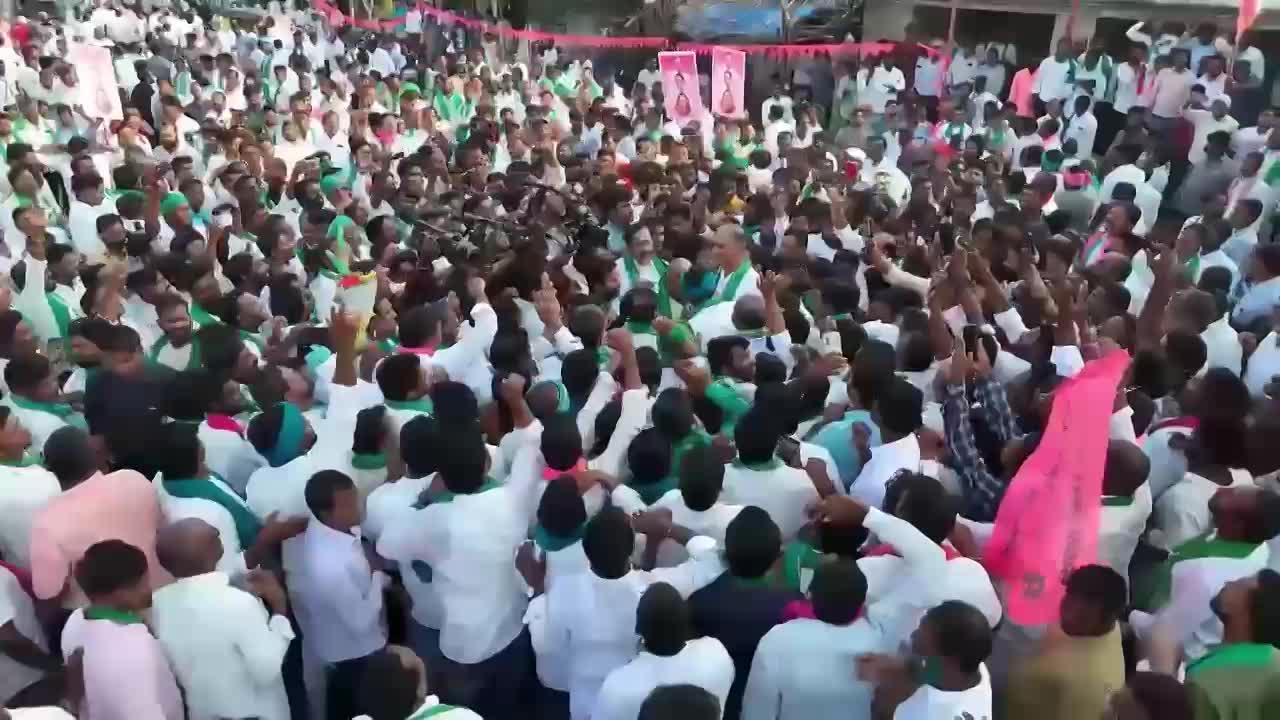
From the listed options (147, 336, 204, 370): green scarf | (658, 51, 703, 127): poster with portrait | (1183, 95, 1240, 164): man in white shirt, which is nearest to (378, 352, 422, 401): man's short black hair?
(147, 336, 204, 370): green scarf

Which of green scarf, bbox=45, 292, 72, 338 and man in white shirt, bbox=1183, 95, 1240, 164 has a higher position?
green scarf, bbox=45, 292, 72, 338

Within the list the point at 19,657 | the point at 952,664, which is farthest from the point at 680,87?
the point at 952,664

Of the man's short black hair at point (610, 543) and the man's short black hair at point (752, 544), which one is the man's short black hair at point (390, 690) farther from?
the man's short black hair at point (752, 544)

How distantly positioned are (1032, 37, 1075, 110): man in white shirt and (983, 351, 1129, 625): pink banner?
9.25m

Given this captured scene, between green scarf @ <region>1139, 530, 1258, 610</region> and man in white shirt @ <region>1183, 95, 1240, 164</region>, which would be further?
man in white shirt @ <region>1183, 95, 1240, 164</region>

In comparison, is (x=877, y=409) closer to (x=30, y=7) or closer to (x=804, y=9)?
(x=804, y=9)

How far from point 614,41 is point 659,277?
35.6ft

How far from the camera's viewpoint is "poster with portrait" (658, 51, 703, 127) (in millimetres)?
10102

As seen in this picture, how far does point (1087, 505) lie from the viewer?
2.85 meters

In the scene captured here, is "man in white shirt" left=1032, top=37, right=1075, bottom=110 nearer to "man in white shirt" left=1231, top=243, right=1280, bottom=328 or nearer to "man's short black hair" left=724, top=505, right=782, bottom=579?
"man in white shirt" left=1231, top=243, right=1280, bottom=328

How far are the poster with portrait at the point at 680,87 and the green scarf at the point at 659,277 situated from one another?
14.5 ft

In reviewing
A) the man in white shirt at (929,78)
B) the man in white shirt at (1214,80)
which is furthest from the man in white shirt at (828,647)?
the man in white shirt at (929,78)

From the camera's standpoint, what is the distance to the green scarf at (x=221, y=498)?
309cm

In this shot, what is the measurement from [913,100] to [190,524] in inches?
419
